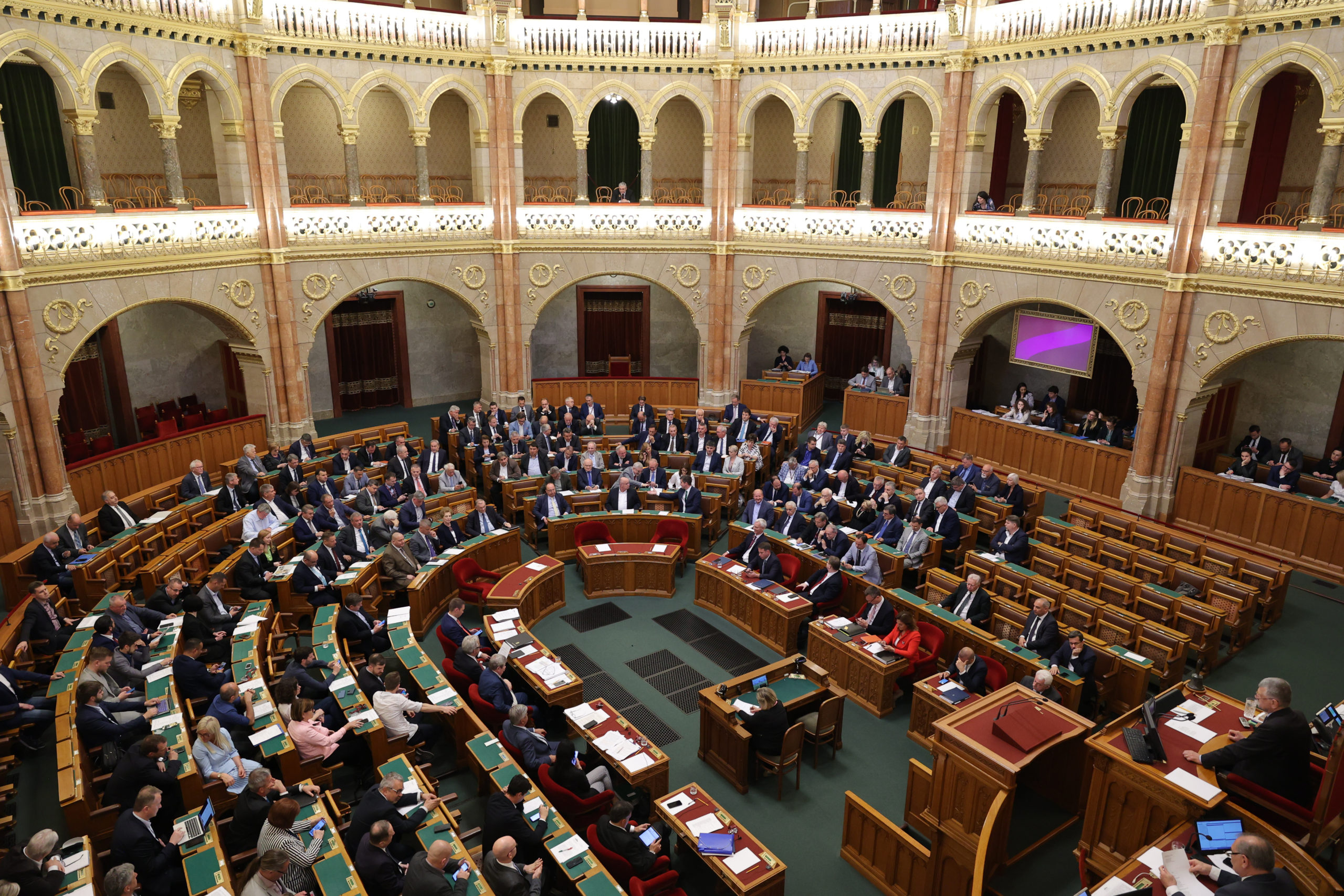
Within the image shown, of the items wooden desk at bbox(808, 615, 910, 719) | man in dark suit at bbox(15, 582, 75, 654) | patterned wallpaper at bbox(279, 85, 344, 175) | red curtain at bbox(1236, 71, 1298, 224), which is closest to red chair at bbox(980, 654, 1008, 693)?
wooden desk at bbox(808, 615, 910, 719)

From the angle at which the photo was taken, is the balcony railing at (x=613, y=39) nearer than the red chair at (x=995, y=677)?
No

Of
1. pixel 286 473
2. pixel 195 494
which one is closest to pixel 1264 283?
pixel 286 473

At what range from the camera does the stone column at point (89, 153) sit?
14.6 m

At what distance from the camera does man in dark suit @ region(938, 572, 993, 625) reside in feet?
37.4

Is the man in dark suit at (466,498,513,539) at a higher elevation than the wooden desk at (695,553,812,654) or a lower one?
higher

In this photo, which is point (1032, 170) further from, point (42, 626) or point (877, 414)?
point (42, 626)

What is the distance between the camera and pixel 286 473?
15.4 meters

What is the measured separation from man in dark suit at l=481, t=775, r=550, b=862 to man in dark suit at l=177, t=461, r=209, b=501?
10.0m

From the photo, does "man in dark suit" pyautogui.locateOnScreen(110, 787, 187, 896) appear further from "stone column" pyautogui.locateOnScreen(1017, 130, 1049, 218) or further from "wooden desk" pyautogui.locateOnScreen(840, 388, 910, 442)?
"stone column" pyautogui.locateOnScreen(1017, 130, 1049, 218)

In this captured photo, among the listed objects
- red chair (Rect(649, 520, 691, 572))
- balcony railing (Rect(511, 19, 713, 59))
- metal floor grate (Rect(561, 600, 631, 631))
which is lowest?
metal floor grate (Rect(561, 600, 631, 631))

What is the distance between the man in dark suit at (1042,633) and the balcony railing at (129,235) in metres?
15.8

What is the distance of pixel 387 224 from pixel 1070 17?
14.5 m

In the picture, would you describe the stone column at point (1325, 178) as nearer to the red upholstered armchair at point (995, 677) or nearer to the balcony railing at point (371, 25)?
the red upholstered armchair at point (995, 677)

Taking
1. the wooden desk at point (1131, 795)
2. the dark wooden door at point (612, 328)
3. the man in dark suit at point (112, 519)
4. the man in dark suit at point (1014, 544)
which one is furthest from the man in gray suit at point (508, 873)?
the dark wooden door at point (612, 328)
